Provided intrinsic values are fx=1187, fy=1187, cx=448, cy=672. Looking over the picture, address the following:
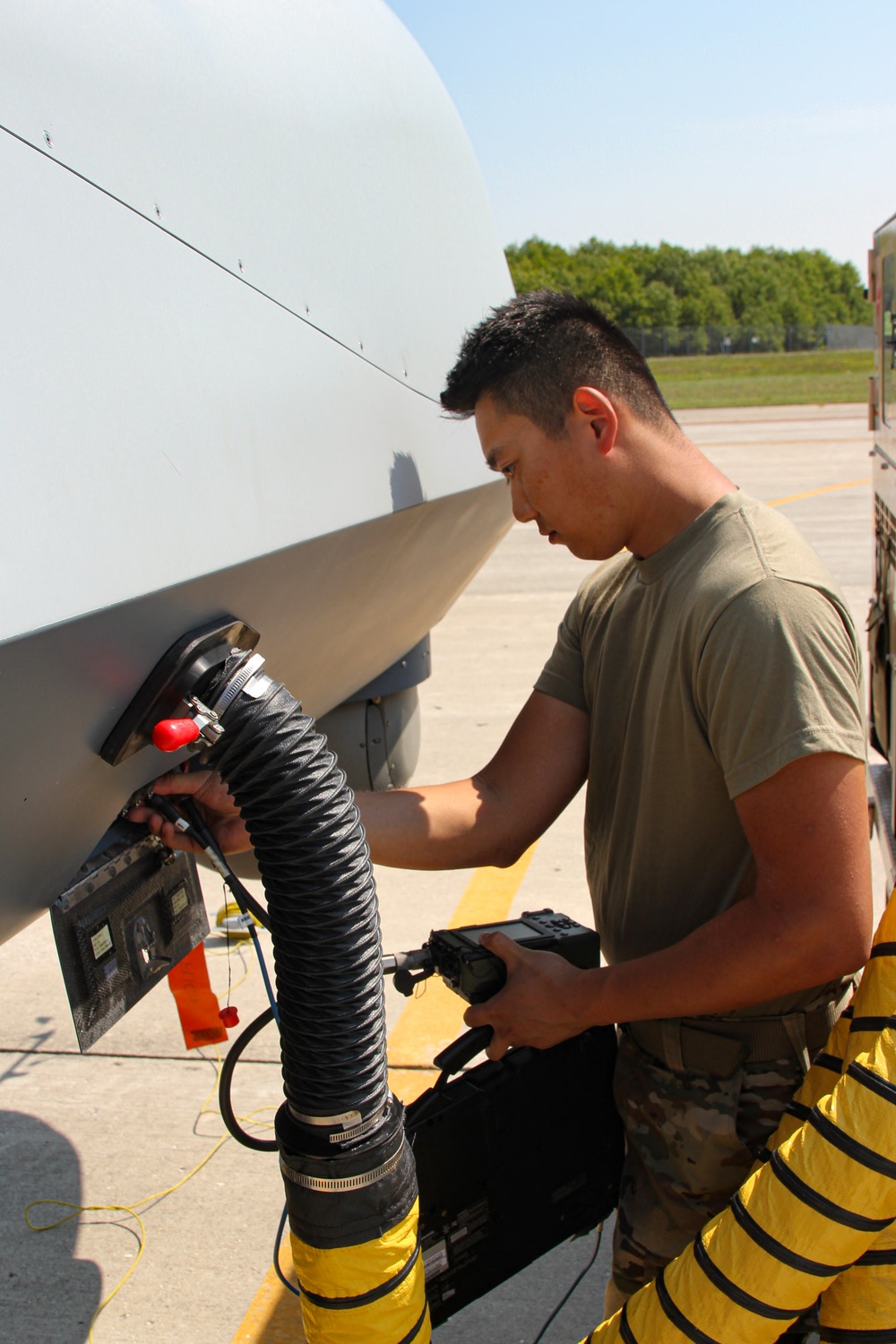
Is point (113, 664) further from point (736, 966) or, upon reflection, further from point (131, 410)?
point (736, 966)

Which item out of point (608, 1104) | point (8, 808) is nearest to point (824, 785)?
point (608, 1104)

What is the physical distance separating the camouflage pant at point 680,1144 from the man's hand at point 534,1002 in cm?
18

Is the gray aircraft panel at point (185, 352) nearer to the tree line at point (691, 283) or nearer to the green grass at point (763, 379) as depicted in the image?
the green grass at point (763, 379)

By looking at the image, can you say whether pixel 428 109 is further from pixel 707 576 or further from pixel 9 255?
pixel 9 255

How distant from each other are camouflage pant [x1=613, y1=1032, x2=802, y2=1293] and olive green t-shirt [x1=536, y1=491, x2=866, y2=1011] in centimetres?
14

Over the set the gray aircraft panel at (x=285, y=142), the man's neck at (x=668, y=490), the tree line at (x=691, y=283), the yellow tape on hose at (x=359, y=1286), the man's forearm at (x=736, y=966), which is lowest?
the yellow tape on hose at (x=359, y=1286)

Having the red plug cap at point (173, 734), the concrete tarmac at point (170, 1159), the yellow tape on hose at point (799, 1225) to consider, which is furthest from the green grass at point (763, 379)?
the red plug cap at point (173, 734)

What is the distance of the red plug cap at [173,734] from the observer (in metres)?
1.22

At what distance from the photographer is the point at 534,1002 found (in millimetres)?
1728

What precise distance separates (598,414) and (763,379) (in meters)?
41.3

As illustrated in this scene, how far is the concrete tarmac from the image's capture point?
7.76 ft

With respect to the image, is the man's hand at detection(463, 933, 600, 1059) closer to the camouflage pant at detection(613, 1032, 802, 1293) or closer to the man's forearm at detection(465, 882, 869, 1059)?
the man's forearm at detection(465, 882, 869, 1059)

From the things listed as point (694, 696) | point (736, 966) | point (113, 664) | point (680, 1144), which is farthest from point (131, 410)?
point (680, 1144)

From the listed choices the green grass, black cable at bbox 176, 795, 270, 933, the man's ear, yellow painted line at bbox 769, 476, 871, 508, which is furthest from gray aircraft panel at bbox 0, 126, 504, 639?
the green grass
